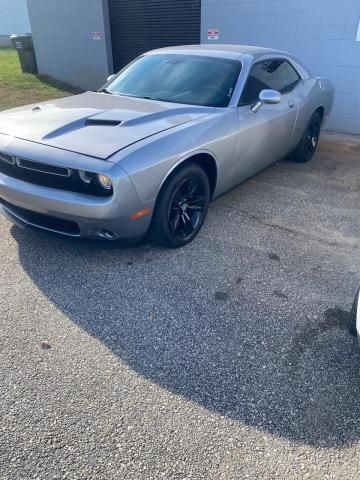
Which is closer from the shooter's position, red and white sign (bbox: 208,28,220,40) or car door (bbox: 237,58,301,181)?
car door (bbox: 237,58,301,181)

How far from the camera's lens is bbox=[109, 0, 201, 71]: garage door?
8.65 m

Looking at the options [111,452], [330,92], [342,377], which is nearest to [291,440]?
[342,377]

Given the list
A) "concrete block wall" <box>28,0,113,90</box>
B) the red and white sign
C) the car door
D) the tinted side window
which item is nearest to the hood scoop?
the car door

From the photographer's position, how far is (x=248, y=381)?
2303 mm

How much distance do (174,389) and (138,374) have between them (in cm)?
24

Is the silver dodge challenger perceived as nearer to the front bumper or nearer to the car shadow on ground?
the front bumper

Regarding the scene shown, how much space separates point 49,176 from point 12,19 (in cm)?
2488

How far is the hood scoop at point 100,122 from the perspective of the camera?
3.26 m

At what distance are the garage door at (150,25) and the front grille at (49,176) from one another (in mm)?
6862

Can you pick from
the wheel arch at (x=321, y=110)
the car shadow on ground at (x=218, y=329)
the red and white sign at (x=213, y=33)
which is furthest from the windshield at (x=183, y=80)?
the red and white sign at (x=213, y=33)

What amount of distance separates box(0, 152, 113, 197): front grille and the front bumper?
0.04 m

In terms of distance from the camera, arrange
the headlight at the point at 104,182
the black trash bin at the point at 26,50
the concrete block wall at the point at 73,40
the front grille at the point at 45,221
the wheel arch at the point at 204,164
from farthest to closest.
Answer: the black trash bin at the point at 26,50 → the concrete block wall at the point at 73,40 → the wheel arch at the point at 204,164 → the front grille at the point at 45,221 → the headlight at the point at 104,182

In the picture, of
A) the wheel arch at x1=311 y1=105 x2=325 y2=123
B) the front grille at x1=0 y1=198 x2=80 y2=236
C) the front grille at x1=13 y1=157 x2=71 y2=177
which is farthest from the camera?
the wheel arch at x1=311 y1=105 x2=325 y2=123

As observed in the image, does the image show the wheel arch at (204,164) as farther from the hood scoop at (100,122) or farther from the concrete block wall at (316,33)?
the concrete block wall at (316,33)
